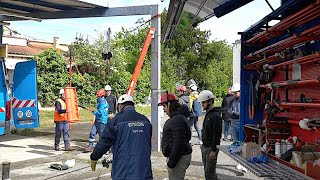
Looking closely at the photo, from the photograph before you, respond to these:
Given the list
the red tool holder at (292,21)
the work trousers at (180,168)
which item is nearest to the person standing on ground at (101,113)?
the work trousers at (180,168)

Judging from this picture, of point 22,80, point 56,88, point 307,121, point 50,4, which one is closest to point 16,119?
point 22,80

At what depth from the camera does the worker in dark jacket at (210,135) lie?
632 centimetres

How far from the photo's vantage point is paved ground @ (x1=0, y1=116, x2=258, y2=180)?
8.58 metres

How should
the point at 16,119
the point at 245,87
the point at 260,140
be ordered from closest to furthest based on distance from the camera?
the point at 260,140 → the point at 245,87 → the point at 16,119

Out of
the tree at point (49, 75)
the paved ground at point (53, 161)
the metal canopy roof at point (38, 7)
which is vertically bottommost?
the paved ground at point (53, 161)

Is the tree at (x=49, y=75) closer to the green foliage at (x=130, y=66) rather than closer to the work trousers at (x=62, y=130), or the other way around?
the green foliage at (x=130, y=66)

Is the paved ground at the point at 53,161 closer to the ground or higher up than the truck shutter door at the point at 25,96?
closer to the ground

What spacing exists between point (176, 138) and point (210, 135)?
105 centimetres

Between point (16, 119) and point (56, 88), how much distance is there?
16503 millimetres

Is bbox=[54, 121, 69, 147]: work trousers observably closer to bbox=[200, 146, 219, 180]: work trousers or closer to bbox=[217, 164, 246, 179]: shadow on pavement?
bbox=[217, 164, 246, 179]: shadow on pavement

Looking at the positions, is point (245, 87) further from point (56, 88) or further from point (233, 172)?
point (56, 88)

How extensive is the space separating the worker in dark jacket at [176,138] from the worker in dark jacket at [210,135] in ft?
1.91

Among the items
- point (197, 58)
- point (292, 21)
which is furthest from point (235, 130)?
point (197, 58)

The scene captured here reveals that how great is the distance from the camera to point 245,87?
6.82 metres
